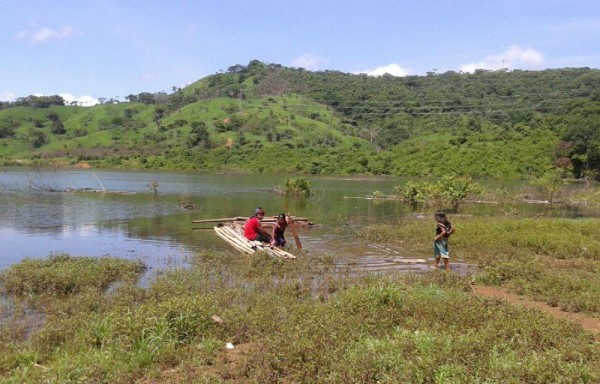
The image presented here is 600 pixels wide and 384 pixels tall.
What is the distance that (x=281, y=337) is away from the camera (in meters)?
8.27

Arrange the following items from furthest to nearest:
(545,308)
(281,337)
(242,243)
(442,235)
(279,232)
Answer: (242,243), (279,232), (442,235), (545,308), (281,337)

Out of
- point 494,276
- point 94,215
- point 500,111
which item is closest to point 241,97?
point 500,111

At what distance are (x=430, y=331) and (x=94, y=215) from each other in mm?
26403

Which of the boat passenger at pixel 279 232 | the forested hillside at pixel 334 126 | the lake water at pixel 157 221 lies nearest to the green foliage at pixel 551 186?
the lake water at pixel 157 221

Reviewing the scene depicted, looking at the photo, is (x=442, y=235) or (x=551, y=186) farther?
(x=551, y=186)

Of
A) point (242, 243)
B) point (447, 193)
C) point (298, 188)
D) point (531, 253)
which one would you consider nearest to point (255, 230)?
point (242, 243)

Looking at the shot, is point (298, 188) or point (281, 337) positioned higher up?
point (298, 188)

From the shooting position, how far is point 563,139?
81.9m

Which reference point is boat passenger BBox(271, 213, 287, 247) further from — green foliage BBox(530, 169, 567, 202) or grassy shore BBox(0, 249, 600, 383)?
green foliage BBox(530, 169, 567, 202)

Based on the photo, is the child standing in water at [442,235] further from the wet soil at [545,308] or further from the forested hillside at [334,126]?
the forested hillside at [334,126]

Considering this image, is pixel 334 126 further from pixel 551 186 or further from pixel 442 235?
pixel 442 235

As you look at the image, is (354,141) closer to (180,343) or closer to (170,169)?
(170,169)

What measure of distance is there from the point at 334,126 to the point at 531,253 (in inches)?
4467

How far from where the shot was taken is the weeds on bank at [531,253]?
12586 millimetres
